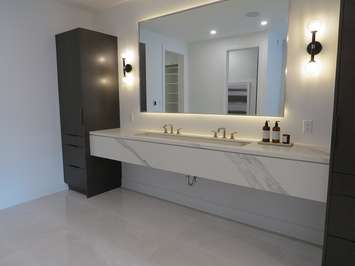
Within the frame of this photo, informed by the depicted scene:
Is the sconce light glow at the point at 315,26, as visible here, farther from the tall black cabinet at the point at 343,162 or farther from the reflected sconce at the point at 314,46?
the tall black cabinet at the point at 343,162

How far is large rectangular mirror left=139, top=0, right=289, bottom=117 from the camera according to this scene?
7.50 feet

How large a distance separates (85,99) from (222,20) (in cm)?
182

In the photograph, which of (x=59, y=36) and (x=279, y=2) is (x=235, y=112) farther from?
(x=59, y=36)

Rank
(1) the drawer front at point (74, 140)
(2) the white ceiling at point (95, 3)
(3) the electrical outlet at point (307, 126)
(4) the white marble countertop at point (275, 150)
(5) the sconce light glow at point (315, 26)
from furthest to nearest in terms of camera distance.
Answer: (2) the white ceiling at point (95, 3)
(1) the drawer front at point (74, 140)
(3) the electrical outlet at point (307, 126)
(5) the sconce light glow at point (315, 26)
(4) the white marble countertop at point (275, 150)

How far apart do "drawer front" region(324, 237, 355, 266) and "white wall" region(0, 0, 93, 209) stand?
3201 mm

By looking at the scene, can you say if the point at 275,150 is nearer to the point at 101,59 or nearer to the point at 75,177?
the point at 101,59

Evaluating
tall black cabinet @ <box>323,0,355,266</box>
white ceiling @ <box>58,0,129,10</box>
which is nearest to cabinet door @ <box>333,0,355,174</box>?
tall black cabinet @ <box>323,0,355,266</box>

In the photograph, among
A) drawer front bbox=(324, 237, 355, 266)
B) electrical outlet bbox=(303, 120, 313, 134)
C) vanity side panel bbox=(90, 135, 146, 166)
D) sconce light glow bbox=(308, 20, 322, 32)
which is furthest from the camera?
vanity side panel bbox=(90, 135, 146, 166)

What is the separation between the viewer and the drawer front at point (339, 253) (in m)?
1.52

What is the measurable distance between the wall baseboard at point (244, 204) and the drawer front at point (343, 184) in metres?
0.73

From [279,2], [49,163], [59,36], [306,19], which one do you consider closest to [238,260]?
[306,19]

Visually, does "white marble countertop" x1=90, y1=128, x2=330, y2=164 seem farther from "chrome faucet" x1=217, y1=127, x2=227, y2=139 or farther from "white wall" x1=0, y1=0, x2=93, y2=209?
"white wall" x1=0, y1=0, x2=93, y2=209

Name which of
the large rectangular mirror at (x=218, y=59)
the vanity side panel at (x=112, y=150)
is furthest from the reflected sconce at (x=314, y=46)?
the vanity side panel at (x=112, y=150)

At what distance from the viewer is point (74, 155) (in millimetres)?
3244
